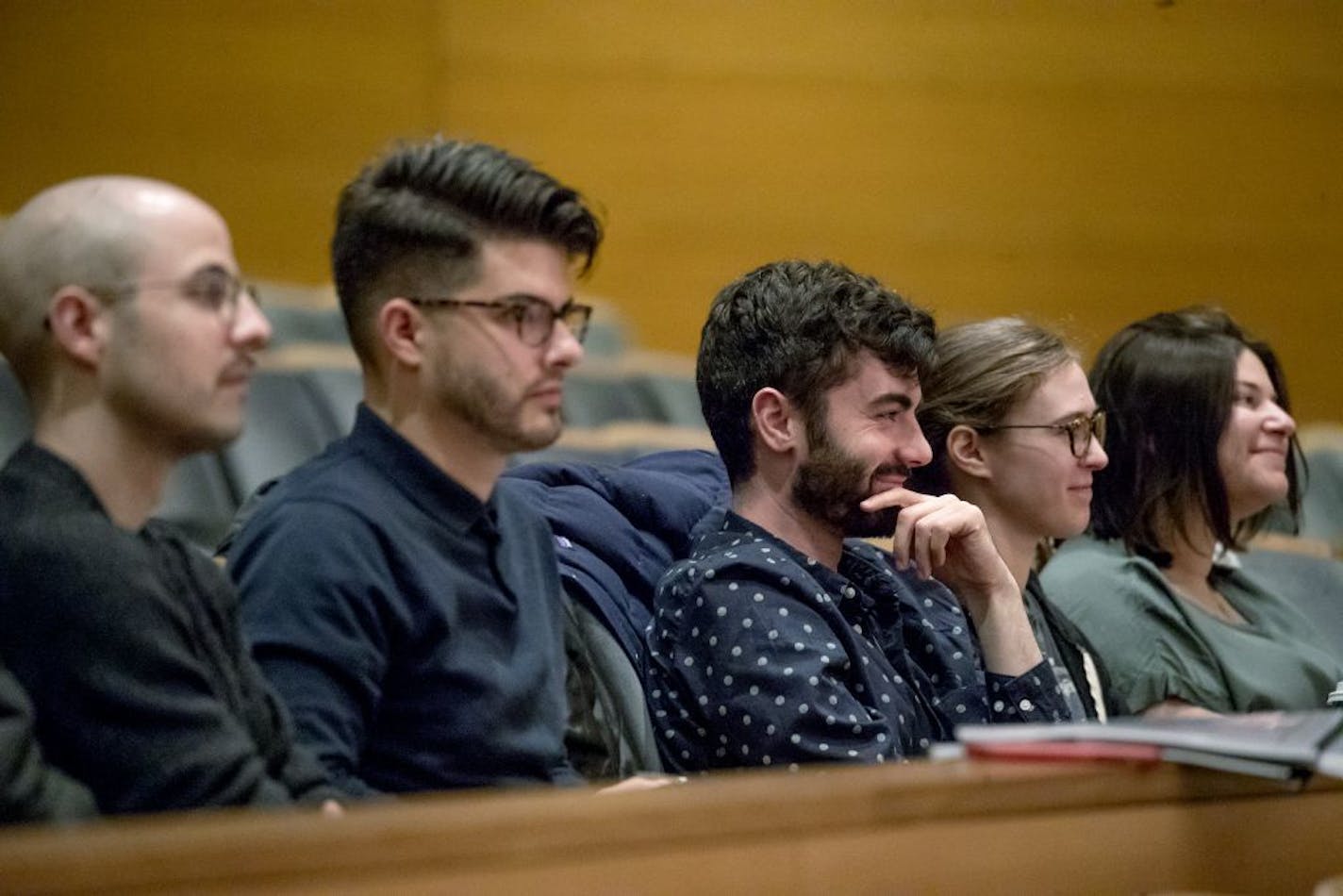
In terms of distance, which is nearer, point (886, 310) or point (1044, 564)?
point (886, 310)

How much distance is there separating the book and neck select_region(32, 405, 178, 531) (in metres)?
0.41

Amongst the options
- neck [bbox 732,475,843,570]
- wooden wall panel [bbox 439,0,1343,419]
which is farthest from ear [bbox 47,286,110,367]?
wooden wall panel [bbox 439,0,1343,419]

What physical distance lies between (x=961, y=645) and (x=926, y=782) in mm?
566

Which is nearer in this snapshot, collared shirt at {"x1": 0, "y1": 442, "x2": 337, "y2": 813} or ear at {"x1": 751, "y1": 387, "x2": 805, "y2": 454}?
collared shirt at {"x1": 0, "y1": 442, "x2": 337, "y2": 813}

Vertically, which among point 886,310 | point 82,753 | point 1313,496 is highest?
point 886,310

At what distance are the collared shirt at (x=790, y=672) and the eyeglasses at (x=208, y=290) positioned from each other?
0.42 meters

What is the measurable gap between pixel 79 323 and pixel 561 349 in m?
0.27

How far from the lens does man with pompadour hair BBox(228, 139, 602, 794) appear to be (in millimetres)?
905

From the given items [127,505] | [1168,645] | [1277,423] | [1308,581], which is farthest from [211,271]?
[1308,581]

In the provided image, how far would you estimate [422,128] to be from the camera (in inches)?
92.5

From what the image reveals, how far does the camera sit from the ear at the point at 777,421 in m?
1.22

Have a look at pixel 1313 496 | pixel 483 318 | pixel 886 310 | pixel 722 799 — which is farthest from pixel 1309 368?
pixel 722 799

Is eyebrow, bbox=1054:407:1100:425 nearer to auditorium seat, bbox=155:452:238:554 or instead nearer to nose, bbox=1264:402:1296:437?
nose, bbox=1264:402:1296:437

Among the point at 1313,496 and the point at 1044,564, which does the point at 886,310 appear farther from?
the point at 1313,496
